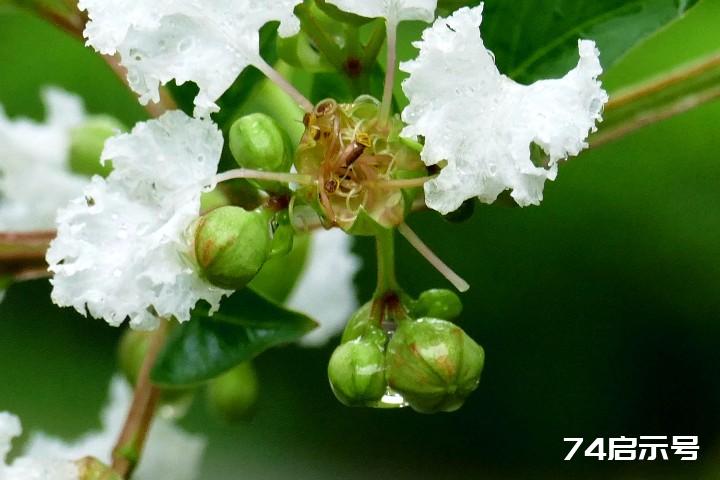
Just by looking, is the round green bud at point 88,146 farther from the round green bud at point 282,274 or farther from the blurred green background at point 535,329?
the blurred green background at point 535,329

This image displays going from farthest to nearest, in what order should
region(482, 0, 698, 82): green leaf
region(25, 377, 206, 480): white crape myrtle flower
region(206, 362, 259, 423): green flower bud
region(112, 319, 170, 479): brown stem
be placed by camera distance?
1. region(25, 377, 206, 480): white crape myrtle flower
2. region(206, 362, 259, 423): green flower bud
3. region(112, 319, 170, 479): brown stem
4. region(482, 0, 698, 82): green leaf

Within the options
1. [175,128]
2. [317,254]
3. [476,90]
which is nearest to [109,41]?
[175,128]

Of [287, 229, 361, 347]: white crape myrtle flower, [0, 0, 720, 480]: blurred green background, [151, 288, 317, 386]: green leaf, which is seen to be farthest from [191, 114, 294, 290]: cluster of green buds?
[0, 0, 720, 480]: blurred green background

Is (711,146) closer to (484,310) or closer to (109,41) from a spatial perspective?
(484,310)

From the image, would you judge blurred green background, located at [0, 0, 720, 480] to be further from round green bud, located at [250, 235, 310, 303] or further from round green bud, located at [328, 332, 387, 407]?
round green bud, located at [328, 332, 387, 407]

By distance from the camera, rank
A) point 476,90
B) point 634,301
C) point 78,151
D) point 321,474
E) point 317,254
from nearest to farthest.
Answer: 1. point 476,90
2. point 78,151
3. point 317,254
4. point 321,474
5. point 634,301

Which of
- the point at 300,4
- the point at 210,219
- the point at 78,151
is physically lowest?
the point at 210,219

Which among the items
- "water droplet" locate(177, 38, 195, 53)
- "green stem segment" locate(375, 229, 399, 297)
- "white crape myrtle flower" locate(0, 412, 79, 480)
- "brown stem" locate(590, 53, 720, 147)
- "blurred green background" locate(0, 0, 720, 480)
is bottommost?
"white crape myrtle flower" locate(0, 412, 79, 480)

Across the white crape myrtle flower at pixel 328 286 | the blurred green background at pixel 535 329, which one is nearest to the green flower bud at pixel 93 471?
the white crape myrtle flower at pixel 328 286

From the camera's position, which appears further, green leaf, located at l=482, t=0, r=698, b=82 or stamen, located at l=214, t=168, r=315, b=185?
green leaf, located at l=482, t=0, r=698, b=82
